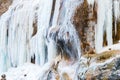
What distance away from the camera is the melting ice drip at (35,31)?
2373 centimetres

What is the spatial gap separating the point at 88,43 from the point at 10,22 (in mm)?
7404

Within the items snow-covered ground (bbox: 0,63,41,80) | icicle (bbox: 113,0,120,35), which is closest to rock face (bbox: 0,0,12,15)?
snow-covered ground (bbox: 0,63,41,80)

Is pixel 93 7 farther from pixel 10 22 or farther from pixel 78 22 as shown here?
pixel 10 22

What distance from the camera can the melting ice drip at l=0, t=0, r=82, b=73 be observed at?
23.7m

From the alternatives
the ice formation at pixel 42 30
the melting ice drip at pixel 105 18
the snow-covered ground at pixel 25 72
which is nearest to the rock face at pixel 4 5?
the ice formation at pixel 42 30

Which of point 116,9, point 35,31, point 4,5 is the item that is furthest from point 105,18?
point 4,5

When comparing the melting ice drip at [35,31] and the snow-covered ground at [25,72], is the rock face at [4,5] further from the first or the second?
the snow-covered ground at [25,72]

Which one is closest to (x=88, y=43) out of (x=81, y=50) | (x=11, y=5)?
(x=81, y=50)

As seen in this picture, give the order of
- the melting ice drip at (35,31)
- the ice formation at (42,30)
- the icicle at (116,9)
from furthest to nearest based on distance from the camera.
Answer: the melting ice drip at (35,31) < the ice formation at (42,30) < the icicle at (116,9)

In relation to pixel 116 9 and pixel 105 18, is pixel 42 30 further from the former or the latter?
pixel 116 9

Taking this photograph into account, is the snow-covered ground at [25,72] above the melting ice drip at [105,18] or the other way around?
the other way around

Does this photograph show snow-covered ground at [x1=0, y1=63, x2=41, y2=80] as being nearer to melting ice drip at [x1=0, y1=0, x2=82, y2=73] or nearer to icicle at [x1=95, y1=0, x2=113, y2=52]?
melting ice drip at [x1=0, y1=0, x2=82, y2=73]

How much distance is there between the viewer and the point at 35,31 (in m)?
27.2

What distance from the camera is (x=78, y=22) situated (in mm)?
23203
